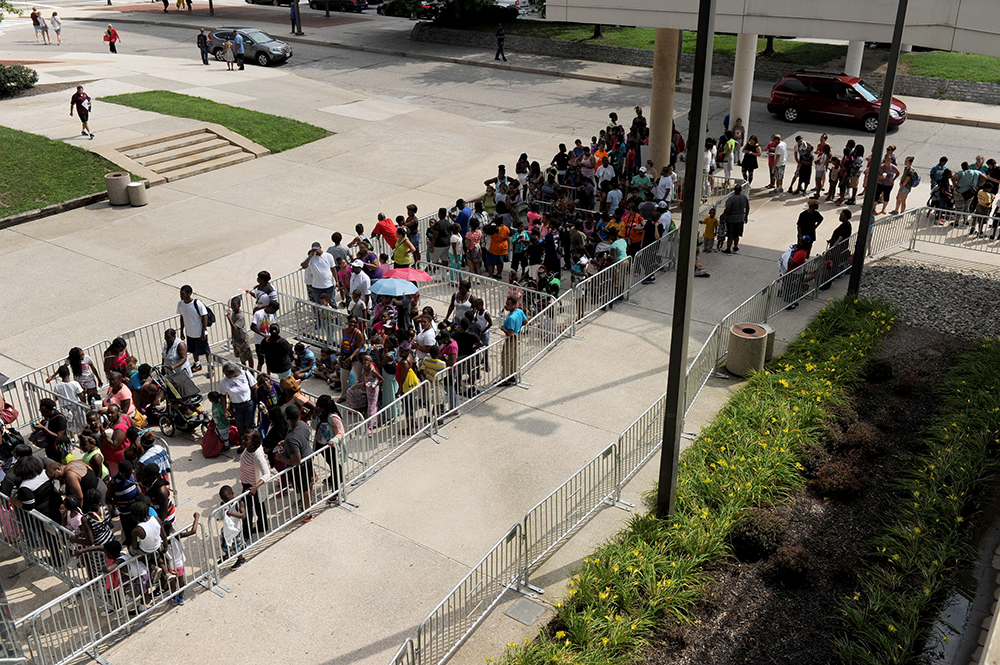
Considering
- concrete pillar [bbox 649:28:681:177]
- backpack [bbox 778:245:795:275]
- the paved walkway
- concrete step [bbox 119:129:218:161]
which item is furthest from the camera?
concrete step [bbox 119:129:218:161]

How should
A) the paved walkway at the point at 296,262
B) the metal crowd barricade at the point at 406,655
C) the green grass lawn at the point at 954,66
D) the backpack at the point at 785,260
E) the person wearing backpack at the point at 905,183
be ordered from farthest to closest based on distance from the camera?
the green grass lawn at the point at 954,66 → the person wearing backpack at the point at 905,183 → the backpack at the point at 785,260 → the paved walkway at the point at 296,262 → the metal crowd barricade at the point at 406,655

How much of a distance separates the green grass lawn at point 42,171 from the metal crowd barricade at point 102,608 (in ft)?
51.1

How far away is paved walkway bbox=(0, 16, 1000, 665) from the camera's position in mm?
9281

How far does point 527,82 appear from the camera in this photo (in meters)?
36.7

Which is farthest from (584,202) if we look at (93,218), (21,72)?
(21,72)

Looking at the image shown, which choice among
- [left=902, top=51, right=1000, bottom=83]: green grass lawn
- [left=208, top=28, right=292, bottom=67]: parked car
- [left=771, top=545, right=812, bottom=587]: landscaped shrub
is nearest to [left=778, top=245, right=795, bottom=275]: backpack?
[left=771, top=545, right=812, bottom=587]: landscaped shrub

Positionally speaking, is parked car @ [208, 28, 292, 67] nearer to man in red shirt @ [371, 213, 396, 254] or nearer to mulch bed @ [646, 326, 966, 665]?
man in red shirt @ [371, 213, 396, 254]

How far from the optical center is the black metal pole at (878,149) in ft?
47.8

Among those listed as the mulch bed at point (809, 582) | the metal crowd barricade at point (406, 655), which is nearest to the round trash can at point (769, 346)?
the mulch bed at point (809, 582)

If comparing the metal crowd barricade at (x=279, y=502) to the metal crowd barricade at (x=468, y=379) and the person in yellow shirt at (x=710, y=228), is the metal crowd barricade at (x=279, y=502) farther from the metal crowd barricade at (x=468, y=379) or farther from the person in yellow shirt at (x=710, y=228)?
the person in yellow shirt at (x=710, y=228)

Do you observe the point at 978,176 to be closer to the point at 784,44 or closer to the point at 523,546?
the point at 523,546

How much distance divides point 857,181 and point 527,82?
60.0ft

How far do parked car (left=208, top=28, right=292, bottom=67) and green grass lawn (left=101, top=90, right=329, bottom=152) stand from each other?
9.36 metres

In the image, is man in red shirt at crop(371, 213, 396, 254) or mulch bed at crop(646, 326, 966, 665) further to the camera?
man in red shirt at crop(371, 213, 396, 254)
